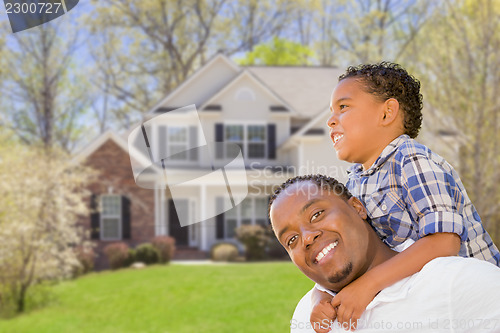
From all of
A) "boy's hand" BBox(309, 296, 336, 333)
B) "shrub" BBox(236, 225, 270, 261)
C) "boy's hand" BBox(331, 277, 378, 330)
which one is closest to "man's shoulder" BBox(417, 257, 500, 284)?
"boy's hand" BBox(331, 277, 378, 330)

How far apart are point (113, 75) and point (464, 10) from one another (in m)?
11.9

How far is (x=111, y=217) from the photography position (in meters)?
14.6

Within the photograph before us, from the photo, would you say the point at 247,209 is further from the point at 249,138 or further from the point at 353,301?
the point at 353,301

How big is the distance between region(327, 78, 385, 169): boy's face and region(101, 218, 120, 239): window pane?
45.3 feet

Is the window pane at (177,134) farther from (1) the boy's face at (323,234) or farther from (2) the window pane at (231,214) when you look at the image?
(1) the boy's face at (323,234)

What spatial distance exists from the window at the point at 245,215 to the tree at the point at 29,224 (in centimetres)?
438

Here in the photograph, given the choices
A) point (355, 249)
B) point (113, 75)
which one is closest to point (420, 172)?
point (355, 249)

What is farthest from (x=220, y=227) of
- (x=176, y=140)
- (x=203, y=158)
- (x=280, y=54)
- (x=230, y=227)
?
(x=280, y=54)

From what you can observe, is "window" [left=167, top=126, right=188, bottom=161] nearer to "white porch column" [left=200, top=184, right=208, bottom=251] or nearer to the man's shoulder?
"white porch column" [left=200, top=184, right=208, bottom=251]

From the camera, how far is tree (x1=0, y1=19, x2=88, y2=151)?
15.7 meters

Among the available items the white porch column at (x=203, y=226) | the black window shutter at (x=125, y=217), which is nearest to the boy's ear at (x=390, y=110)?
the white porch column at (x=203, y=226)

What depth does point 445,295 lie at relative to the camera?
0.95 metres

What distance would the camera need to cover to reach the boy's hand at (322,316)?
112cm

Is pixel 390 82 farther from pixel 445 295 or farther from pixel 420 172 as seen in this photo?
pixel 445 295
